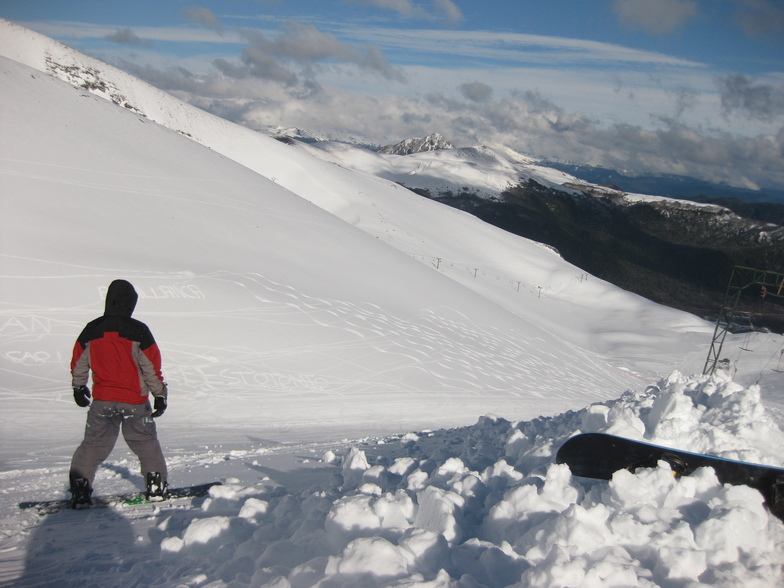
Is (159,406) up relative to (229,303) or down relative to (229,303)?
up

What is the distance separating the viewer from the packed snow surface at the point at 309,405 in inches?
129

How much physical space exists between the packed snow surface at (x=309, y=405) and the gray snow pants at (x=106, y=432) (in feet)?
1.42

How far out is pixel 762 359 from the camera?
30016mm

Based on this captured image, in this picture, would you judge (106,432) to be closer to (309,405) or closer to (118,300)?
(118,300)

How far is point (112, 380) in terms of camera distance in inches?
171

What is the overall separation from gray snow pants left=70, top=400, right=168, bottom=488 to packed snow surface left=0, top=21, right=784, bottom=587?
433mm

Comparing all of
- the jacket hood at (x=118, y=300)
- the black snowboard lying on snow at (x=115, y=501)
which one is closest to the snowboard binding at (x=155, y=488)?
the black snowboard lying on snow at (x=115, y=501)

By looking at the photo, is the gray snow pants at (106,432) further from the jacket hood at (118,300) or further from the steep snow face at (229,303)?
the steep snow face at (229,303)

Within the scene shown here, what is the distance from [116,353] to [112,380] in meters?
0.24

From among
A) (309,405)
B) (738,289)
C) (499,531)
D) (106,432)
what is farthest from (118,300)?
(738,289)

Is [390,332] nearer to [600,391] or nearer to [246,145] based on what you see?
[600,391]

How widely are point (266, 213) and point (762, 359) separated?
29576 mm

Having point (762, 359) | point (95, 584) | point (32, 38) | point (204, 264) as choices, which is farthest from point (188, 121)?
point (95, 584)

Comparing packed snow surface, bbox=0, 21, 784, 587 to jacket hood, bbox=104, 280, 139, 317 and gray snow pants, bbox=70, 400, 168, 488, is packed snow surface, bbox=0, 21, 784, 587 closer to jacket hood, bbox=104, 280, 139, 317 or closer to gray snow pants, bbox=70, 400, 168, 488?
gray snow pants, bbox=70, 400, 168, 488
